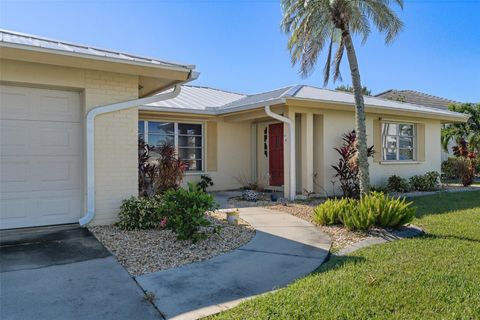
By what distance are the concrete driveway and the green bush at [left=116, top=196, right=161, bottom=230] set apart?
2.92 ft

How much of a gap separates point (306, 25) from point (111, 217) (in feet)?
21.1

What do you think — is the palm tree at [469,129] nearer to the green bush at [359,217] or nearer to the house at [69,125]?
the green bush at [359,217]

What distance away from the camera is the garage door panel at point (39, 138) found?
605cm

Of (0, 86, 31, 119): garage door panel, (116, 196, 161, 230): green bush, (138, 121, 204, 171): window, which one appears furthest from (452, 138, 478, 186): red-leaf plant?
(0, 86, 31, 119): garage door panel

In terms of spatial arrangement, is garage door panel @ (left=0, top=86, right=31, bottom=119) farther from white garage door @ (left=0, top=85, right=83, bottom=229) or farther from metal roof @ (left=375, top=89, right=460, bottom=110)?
metal roof @ (left=375, top=89, right=460, bottom=110)

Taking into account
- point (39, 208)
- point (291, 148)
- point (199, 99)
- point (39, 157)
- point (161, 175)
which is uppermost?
Answer: point (199, 99)

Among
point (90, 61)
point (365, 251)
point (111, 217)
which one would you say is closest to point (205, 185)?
point (111, 217)

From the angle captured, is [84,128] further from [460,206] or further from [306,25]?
[460,206]

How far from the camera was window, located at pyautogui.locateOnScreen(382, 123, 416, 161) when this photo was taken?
13555mm

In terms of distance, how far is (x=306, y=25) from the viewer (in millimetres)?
8516

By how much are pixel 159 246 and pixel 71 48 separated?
12.9 feet

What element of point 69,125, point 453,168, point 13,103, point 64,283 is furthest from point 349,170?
point 453,168

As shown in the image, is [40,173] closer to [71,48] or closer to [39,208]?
[39,208]

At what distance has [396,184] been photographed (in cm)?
1264
